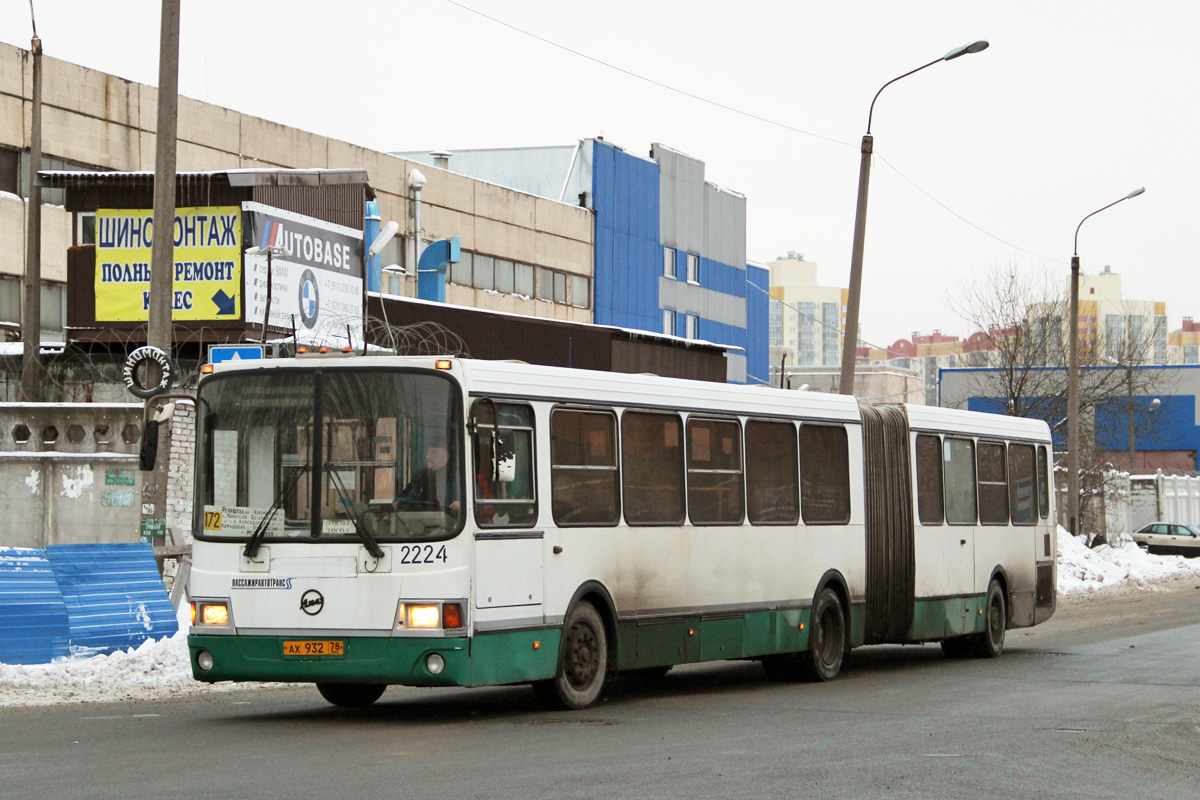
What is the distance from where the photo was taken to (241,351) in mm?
19922

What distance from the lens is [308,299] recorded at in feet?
89.1

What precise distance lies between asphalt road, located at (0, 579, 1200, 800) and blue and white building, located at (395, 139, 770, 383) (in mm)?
46732

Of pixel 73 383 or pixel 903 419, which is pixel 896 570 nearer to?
pixel 903 419

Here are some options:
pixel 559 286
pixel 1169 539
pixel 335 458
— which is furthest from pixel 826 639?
pixel 559 286

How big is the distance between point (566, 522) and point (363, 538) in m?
1.74

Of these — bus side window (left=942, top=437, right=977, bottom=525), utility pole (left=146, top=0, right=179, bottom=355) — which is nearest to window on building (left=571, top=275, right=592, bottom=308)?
bus side window (left=942, top=437, right=977, bottom=525)

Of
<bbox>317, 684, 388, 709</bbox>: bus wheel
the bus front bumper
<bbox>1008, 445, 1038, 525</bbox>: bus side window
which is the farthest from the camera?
<bbox>1008, 445, 1038, 525</bbox>: bus side window

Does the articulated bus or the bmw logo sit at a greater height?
the bmw logo

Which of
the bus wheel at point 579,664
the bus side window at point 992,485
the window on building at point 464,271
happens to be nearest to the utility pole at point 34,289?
the bus side window at point 992,485

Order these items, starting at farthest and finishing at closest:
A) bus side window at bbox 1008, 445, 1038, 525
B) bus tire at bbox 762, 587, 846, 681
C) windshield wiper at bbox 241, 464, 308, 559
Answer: bus side window at bbox 1008, 445, 1038, 525, bus tire at bbox 762, 587, 846, 681, windshield wiper at bbox 241, 464, 308, 559

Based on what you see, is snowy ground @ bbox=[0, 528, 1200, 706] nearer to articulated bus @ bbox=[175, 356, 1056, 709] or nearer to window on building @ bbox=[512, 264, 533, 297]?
articulated bus @ bbox=[175, 356, 1056, 709]

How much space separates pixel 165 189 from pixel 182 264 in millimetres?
9854

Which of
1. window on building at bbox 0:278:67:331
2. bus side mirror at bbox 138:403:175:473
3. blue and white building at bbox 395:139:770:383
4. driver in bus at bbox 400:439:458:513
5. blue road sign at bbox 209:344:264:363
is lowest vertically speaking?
driver in bus at bbox 400:439:458:513

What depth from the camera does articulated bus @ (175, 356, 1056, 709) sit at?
1129 cm
